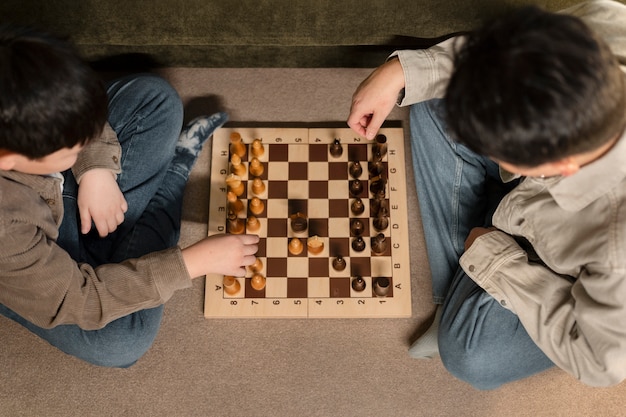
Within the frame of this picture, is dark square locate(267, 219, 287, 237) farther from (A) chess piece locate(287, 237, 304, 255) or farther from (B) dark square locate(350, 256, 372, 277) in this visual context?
(B) dark square locate(350, 256, 372, 277)

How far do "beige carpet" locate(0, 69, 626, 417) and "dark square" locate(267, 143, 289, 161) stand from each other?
401 mm

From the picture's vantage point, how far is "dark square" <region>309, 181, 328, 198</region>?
1664 millimetres

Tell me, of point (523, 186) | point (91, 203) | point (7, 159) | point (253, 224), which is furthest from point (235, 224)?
point (523, 186)

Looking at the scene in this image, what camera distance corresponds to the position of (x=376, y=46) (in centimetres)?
172

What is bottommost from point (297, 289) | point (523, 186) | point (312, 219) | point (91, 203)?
point (297, 289)

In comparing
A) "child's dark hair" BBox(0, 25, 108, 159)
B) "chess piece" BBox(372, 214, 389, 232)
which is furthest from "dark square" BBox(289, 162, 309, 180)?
"child's dark hair" BBox(0, 25, 108, 159)

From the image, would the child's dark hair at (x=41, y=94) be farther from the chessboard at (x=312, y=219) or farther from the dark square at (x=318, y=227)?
the dark square at (x=318, y=227)

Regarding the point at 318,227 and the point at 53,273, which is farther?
the point at 318,227

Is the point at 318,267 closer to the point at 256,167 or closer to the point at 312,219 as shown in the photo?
the point at 312,219

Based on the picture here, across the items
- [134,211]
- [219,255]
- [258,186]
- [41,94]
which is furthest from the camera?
[258,186]

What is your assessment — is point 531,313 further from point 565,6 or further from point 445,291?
point 565,6

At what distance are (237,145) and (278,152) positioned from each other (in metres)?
0.12

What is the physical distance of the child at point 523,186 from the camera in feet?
2.84

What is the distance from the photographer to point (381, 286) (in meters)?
1.52
